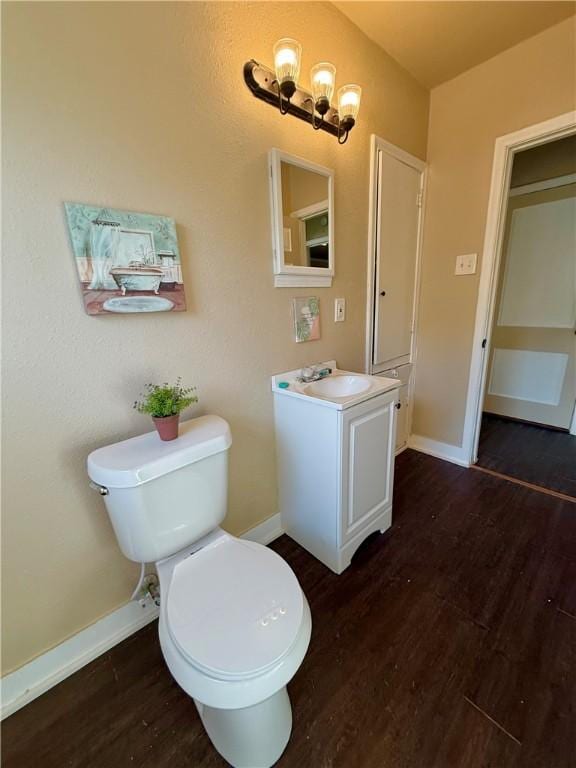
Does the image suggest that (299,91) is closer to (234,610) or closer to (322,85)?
A: (322,85)

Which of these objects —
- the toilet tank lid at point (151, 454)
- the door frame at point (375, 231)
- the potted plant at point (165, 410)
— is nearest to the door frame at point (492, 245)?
the door frame at point (375, 231)

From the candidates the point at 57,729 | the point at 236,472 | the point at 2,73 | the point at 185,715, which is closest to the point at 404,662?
the point at 185,715

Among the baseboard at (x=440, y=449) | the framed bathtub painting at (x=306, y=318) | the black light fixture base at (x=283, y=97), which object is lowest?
the baseboard at (x=440, y=449)

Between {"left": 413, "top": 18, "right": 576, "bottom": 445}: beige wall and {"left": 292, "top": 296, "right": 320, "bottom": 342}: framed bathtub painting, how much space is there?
1115mm

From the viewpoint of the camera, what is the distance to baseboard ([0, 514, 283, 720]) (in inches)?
38.4

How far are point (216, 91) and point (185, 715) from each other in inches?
83.1

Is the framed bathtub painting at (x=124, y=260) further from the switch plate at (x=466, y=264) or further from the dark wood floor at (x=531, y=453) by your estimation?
the dark wood floor at (x=531, y=453)

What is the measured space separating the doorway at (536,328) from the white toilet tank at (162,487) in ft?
6.69

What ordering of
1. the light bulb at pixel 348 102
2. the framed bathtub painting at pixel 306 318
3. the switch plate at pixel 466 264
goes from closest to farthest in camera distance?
the light bulb at pixel 348 102, the framed bathtub painting at pixel 306 318, the switch plate at pixel 466 264

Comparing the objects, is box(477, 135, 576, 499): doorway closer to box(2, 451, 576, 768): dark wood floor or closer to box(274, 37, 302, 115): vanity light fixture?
box(2, 451, 576, 768): dark wood floor

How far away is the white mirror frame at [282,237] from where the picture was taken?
129 cm

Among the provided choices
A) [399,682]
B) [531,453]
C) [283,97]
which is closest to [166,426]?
[399,682]

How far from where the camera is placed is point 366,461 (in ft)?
4.56

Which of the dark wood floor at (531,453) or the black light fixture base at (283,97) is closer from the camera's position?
the black light fixture base at (283,97)
